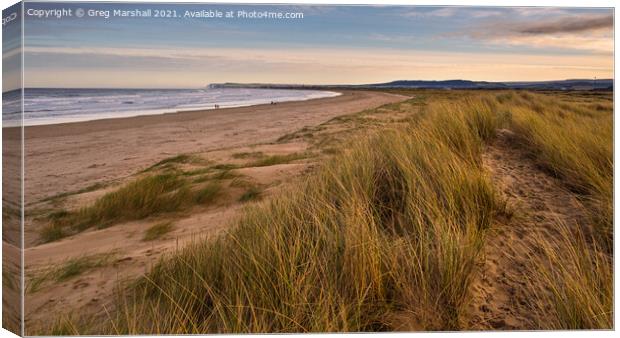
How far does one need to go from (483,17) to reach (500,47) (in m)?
0.24

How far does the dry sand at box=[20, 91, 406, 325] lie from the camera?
2557 mm

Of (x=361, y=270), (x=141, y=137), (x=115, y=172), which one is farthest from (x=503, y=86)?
(x=141, y=137)

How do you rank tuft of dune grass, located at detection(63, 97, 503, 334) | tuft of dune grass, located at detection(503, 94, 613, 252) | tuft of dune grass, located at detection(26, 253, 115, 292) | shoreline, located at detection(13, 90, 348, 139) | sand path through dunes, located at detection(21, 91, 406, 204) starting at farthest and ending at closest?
shoreline, located at detection(13, 90, 348, 139)
sand path through dunes, located at detection(21, 91, 406, 204)
tuft of dune grass, located at detection(503, 94, 613, 252)
tuft of dune grass, located at detection(26, 253, 115, 292)
tuft of dune grass, located at detection(63, 97, 503, 334)

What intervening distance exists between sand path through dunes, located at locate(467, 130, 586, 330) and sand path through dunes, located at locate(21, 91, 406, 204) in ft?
4.41

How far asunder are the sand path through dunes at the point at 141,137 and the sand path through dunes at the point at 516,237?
1344mm

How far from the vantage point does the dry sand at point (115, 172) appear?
2.56 meters

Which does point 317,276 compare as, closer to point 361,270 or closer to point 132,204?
point 361,270

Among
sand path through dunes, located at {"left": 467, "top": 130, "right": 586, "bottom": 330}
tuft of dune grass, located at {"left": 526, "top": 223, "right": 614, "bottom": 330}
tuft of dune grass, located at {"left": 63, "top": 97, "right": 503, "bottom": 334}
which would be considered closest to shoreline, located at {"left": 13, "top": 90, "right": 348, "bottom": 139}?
sand path through dunes, located at {"left": 467, "top": 130, "right": 586, "bottom": 330}

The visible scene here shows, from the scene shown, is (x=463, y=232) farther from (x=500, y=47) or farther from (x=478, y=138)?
(x=478, y=138)

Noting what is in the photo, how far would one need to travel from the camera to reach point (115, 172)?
5391 millimetres

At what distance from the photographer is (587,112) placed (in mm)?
3346

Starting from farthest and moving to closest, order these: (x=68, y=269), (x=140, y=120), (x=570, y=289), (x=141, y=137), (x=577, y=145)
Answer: (x=140, y=120)
(x=141, y=137)
(x=577, y=145)
(x=68, y=269)
(x=570, y=289)

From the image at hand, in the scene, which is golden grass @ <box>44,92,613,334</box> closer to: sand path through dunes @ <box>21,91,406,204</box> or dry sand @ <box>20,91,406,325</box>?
dry sand @ <box>20,91,406,325</box>

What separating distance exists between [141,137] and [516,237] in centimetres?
704
